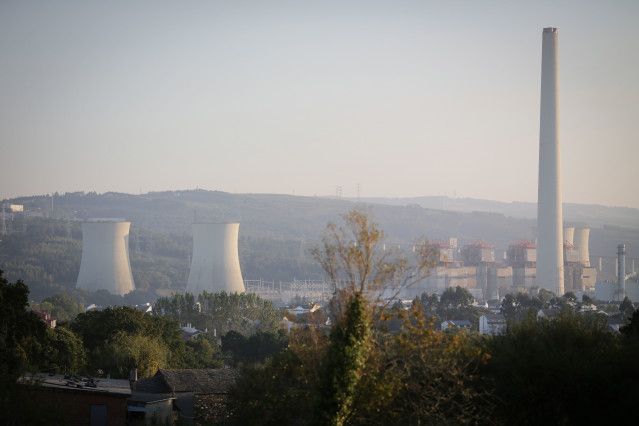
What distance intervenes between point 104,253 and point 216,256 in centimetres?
869

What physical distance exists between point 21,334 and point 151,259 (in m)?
106

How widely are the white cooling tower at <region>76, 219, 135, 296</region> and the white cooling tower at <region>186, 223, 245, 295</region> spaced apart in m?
5.25

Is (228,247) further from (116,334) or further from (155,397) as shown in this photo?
(155,397)

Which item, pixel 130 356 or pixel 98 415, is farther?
pixel 130 356

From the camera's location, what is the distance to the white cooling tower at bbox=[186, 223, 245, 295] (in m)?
48.2

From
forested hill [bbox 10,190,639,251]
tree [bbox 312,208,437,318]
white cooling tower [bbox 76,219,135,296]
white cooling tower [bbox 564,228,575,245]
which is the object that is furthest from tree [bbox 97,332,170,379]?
forested hill [bbox 10,190,639,251]

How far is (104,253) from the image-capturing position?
52.6 meters

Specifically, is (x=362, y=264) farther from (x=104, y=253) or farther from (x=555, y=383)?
(x=104, y=253)

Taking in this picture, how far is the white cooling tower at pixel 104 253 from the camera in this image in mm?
51219

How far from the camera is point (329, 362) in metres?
9.70

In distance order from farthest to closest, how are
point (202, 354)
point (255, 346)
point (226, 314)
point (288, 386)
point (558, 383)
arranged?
point (226, 314) → point (255, 346) → point (202, 354) → point (288, 386) → point (558, 383)

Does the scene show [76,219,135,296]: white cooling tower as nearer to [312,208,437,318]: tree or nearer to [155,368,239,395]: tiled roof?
[155,368,239,395]: tiled roof

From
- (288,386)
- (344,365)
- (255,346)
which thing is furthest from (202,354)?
(344,365)

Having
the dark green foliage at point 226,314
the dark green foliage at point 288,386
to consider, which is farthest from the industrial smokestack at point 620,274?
the dark green foliage at point 288,386
